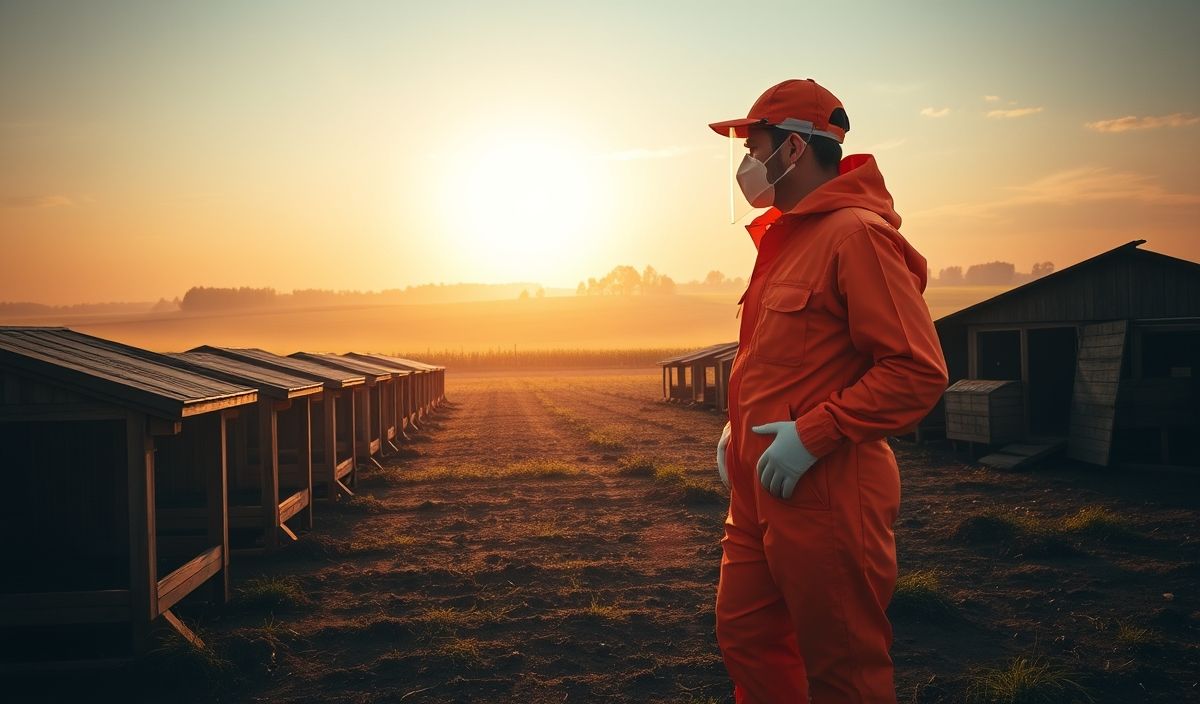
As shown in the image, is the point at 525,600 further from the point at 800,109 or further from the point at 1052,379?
the point at 1052,379

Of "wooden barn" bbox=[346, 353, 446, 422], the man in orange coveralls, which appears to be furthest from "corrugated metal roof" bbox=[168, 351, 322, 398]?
"wooden barn" bbox=[346, 353, 446, 422]

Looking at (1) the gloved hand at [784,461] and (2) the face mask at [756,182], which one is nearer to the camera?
(1) the gloved hand at [784,461]

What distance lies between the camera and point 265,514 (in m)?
8.07

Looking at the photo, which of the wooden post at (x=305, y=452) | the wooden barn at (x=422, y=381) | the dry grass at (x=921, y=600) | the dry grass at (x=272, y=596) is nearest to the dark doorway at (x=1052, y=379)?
the dry grass at (x=921, y=600)

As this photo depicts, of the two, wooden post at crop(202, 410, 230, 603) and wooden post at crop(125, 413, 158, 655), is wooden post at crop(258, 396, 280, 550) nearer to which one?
wooden post at crop(202, 410, 230, 603)

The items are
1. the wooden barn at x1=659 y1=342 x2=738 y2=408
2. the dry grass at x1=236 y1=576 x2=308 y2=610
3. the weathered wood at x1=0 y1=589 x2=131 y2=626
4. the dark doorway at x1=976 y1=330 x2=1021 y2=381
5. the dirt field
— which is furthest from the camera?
the wooden barn at x1=659 y1=342 x2=738 y2=408

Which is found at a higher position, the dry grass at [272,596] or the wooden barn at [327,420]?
the wooden barn at [327,420]

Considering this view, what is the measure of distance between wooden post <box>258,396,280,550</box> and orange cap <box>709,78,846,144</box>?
6.09 m

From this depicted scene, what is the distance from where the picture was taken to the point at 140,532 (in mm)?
4988

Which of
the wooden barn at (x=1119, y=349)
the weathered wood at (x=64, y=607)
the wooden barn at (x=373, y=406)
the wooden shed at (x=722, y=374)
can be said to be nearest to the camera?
the weathered wood at (x=64, y=607)

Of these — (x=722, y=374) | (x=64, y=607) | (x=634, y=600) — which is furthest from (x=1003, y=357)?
(x=64, y=607)

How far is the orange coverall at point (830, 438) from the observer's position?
8.12 feet

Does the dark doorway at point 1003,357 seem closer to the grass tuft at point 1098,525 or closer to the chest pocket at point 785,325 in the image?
the grass tuft at point 1098,525

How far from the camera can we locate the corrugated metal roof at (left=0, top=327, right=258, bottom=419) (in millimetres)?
4879
